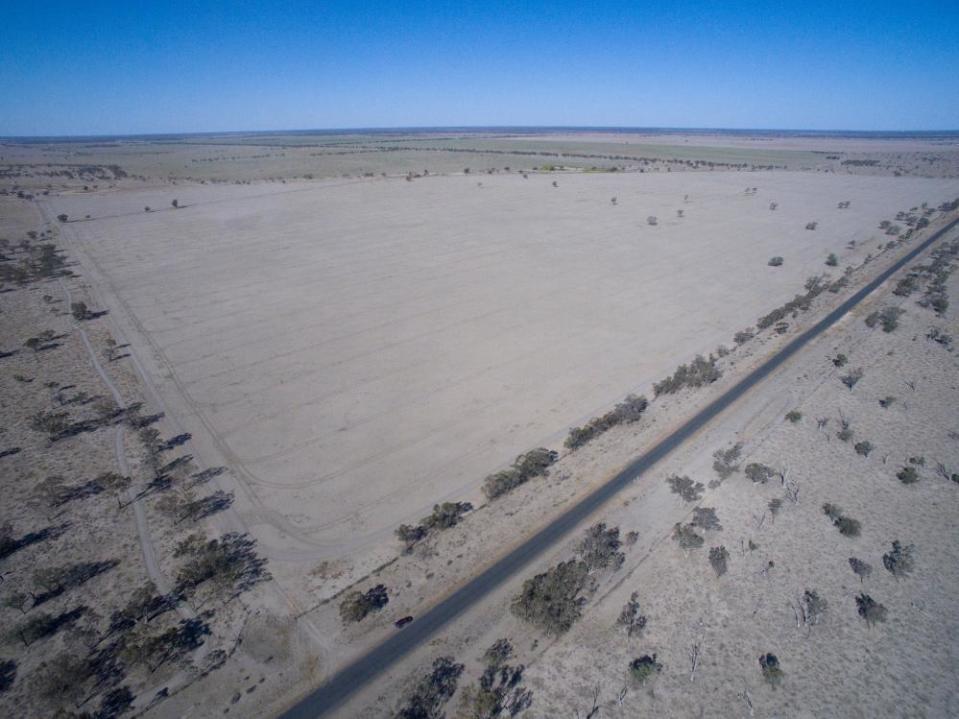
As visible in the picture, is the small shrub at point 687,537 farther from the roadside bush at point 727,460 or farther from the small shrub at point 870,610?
the small shrub at point 870,610

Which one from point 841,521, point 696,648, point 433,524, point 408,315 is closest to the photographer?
point 696,648

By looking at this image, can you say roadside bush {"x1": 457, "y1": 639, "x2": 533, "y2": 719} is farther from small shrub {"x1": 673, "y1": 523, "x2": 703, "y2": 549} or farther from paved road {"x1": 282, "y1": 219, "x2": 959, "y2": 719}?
small shrub {"x1": 673, "y1": 523, "x2": 703, "y2": 549}

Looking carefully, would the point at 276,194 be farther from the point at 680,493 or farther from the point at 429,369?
the point at 680,493

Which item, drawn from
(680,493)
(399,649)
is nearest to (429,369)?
(680,493)

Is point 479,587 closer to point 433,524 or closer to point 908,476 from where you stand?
point 433,524

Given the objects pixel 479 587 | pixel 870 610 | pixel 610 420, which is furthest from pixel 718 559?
pixel 610 420

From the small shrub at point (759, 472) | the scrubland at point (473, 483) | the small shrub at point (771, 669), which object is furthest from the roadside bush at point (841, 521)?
the small shrub at point (771, 669)

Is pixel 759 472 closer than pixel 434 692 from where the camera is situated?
No
